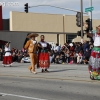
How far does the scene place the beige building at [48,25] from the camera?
64.8m

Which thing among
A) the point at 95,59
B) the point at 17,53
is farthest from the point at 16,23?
the point at 95,59

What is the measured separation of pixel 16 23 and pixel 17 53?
27.5 meters

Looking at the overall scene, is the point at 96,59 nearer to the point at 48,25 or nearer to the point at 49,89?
the point at 49,89

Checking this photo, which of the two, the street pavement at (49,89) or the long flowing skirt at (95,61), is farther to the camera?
the long flowing skirt at (95,61)

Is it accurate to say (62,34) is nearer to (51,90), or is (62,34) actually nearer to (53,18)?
(53,18)

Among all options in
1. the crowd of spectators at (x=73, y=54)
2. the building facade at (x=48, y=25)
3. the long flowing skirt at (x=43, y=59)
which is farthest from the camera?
the building facade at (x=48, y=25)

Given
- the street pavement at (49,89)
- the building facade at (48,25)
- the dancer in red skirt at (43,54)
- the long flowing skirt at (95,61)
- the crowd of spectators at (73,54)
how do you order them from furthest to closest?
the building facade at (48,25)
the crowd of spectators at (73,54)
the dancer in red skirt at (43,54)
the long flowing skirt at (95,61)
the street pavement at (49,89)

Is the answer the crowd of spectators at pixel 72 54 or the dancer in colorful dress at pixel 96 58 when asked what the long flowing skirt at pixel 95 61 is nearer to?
the dancer in colorful dress at pixel 96 58

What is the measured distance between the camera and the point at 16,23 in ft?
212

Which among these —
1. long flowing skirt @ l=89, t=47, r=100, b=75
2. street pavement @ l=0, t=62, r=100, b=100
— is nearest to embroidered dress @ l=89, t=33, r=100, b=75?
long flowing skirt @ l=89, t=47, r=100, b=75

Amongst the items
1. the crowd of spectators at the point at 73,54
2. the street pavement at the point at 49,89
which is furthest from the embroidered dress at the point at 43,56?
the crowd of spectators at the point at 73,54

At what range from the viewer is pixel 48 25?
68.4 meters

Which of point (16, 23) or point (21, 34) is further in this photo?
point (16, 23)

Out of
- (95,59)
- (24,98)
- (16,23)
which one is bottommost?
(24,98)
